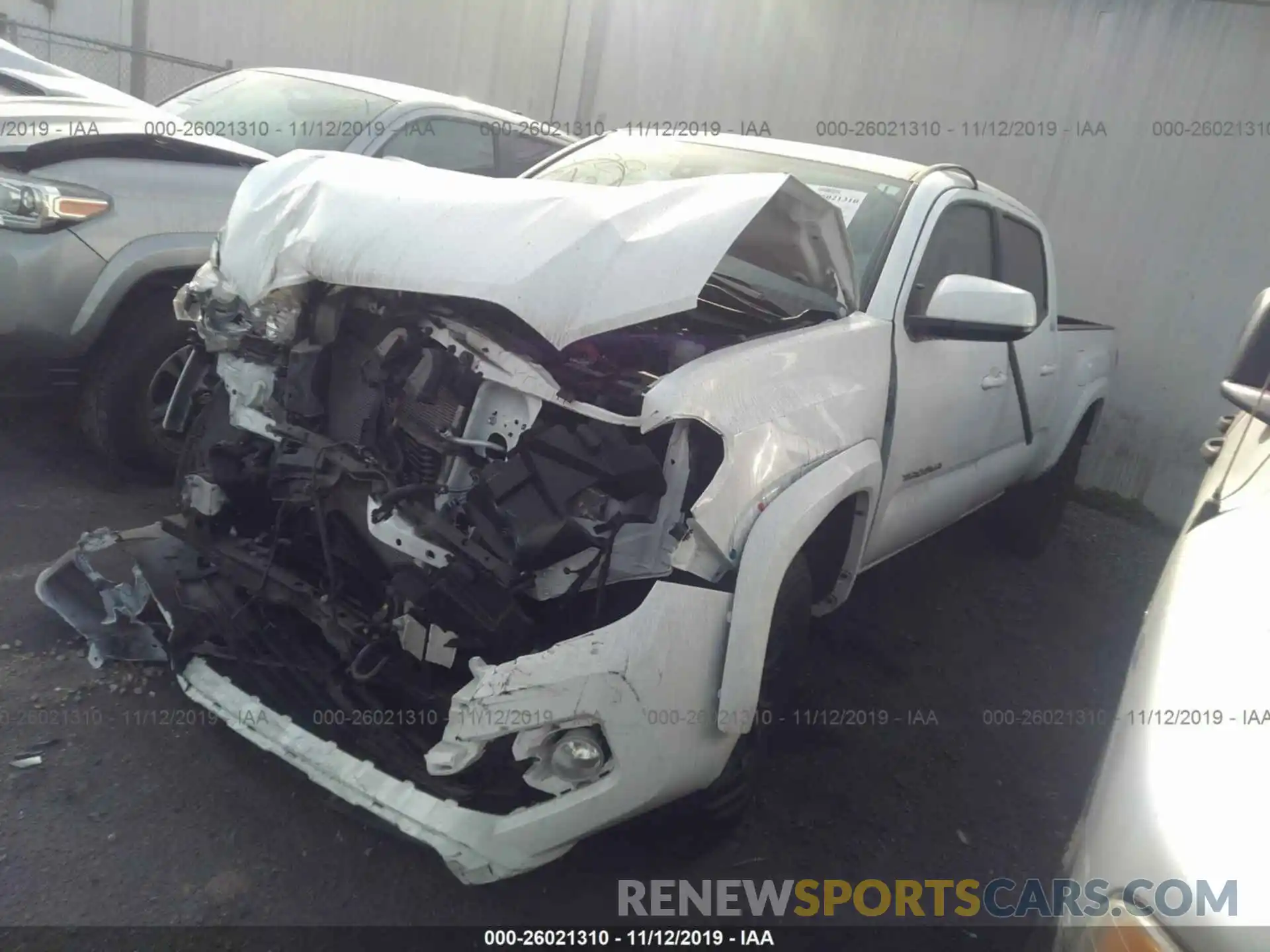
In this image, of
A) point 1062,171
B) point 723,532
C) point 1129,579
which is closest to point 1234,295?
point 1062,171

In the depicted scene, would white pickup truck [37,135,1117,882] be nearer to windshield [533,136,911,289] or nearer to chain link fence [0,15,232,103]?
windshield [533,136,911,289]

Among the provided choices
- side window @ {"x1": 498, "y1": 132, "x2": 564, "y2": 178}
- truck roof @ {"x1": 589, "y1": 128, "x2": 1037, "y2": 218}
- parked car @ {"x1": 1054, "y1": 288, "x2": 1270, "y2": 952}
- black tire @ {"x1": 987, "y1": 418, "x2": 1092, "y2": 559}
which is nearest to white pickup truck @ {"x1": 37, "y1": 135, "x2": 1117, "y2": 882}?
truck roof @ {"x1": 589, "y1": 128, "x2": 1037, "y2": 218}

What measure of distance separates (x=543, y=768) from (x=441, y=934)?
0.52 meters

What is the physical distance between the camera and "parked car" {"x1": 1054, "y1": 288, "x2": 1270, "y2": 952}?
4.13 feet

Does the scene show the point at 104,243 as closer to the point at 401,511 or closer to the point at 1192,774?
the point at 401,511

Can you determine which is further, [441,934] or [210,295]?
[210,295]

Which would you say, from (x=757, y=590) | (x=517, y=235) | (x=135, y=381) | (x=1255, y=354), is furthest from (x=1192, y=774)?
(x=135, y=381)

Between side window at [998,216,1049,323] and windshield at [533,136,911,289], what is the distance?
102 centimetres

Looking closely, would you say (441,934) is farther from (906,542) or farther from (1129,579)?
(1129,579)

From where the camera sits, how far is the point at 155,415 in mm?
3826

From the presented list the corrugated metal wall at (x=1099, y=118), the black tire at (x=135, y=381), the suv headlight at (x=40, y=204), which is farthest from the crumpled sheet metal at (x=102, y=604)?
the corrugated metal wall at (x=1099, y=118)

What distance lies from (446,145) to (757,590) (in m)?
4.03

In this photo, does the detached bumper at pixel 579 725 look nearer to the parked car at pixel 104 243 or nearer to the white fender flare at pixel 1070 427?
the parked car at pixel 104 243

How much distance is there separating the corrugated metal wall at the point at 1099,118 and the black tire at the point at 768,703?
16.4ft
